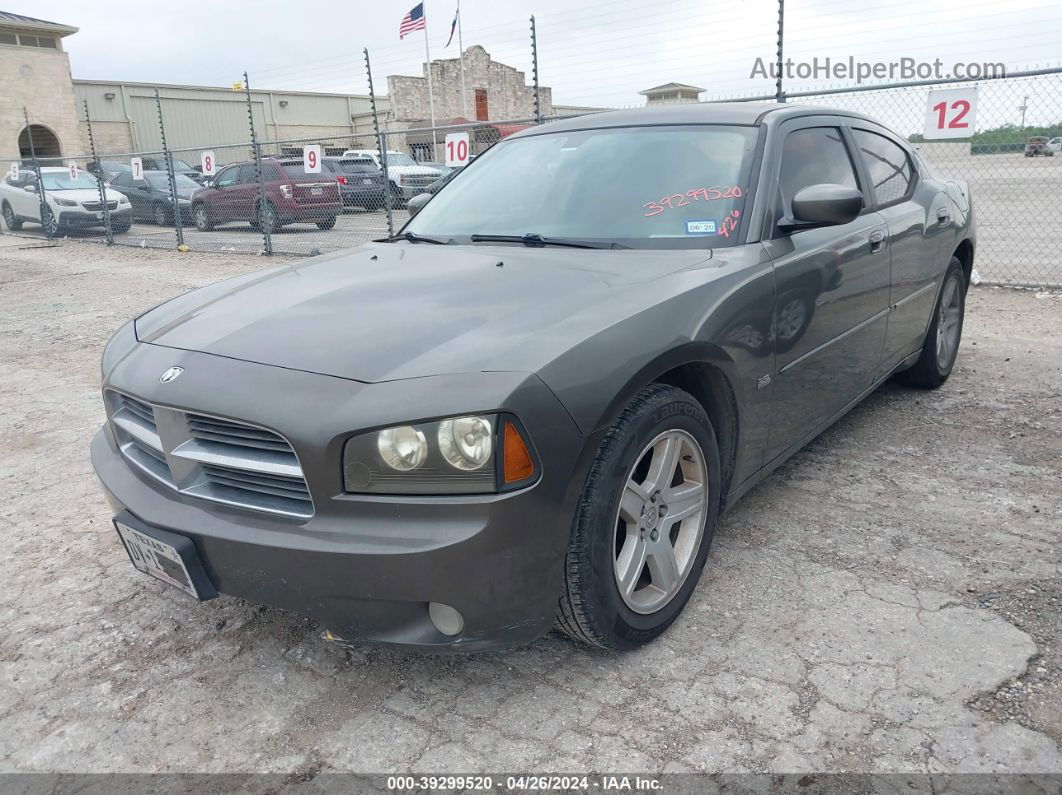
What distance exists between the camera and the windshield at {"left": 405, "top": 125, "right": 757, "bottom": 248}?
9.71ft

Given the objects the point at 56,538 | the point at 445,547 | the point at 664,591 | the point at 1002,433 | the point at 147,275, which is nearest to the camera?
the point at 445,547

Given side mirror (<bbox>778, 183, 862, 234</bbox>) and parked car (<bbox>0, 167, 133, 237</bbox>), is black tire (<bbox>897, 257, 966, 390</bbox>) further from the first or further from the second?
parked car (<bbox>0, 167, 133, 237</bbox>)

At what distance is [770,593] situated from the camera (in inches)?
110

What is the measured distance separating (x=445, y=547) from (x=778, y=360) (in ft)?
4.96

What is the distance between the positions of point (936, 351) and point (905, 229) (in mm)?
1051

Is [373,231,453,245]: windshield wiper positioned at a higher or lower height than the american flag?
lower

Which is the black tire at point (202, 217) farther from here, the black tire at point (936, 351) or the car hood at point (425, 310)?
the black tire at point (936, 351)

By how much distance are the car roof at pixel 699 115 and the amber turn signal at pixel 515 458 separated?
195 cm

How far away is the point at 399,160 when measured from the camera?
21.0 metres

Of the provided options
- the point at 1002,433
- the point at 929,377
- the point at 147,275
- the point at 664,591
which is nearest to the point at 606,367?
the point at 664,591

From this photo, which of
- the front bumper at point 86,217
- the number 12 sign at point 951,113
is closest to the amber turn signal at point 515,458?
the number 12 sign at point 951,113

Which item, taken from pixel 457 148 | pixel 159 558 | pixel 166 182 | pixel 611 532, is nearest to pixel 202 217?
pixel 166 182

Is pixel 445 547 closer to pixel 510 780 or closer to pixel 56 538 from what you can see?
pixel 510 780

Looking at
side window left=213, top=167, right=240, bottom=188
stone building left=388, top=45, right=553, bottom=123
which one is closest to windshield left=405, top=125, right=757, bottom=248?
side window left=213, top=167, right=240, bottom=188
